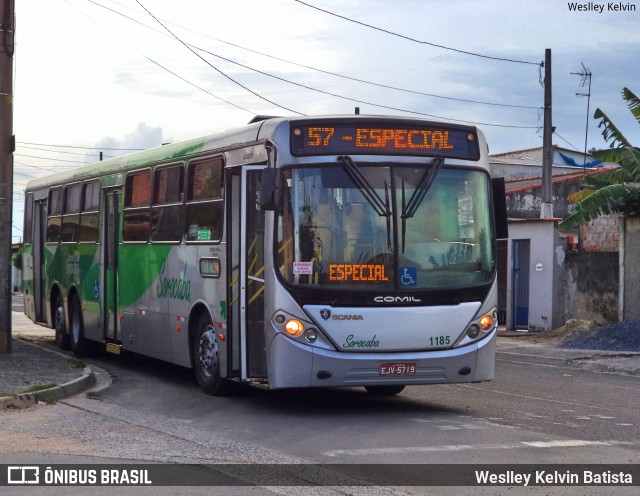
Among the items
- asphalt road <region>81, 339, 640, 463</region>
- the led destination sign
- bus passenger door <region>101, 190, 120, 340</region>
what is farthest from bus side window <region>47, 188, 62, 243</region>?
the led destination sign

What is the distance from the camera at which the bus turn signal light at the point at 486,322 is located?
41.2 feet

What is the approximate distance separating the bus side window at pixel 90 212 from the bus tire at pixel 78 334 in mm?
1341

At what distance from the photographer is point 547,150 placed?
32.3 meters

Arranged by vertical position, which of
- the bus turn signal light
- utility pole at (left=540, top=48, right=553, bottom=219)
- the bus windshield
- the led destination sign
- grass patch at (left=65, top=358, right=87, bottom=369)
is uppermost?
utility pole at (left=540, top=48, right=553, bottom=219)

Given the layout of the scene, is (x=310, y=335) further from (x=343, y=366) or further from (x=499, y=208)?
(x=499, y=208)

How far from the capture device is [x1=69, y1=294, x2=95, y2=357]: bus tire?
20.2 metres

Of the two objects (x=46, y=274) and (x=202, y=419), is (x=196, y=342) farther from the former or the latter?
(x=46, y=274)

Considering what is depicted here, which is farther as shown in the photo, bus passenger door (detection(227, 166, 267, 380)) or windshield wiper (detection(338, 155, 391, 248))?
bus passenger door (detection(227, 166, 267, 380))

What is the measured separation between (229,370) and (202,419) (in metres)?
1.02

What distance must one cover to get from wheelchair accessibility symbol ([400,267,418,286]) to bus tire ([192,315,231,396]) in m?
2.68

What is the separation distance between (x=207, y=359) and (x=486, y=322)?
11.8ft

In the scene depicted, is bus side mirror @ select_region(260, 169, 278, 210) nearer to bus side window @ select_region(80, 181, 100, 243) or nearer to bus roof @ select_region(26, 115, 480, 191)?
bus roof @ select_region(26, 115, 480, 191)

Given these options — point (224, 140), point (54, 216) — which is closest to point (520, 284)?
point (54, 216)

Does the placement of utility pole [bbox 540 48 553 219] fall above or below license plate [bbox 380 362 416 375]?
above
